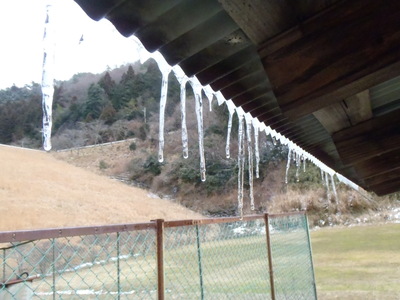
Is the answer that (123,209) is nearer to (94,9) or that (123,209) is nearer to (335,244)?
(335,244)

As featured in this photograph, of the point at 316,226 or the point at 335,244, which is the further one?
the point at 316,226

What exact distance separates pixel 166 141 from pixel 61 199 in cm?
910

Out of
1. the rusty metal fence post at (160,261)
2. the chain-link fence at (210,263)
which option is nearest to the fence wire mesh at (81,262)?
the chain-link fence at (210,263)

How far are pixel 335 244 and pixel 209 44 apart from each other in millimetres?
10697

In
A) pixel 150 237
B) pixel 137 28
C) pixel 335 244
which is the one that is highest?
pixel 137 28

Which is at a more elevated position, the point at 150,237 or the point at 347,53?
the point at 347,53

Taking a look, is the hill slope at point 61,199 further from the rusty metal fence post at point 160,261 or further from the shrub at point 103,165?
the rusty metal fence post at point 160,261

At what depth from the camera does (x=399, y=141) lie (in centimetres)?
171

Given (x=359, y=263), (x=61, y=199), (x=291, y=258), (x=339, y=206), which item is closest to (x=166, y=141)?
(x=61, y=199)

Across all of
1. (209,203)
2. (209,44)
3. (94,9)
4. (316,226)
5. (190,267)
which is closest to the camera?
(94,9)

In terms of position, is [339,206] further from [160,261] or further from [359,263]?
[160,261]

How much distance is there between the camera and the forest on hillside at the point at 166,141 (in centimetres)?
1600

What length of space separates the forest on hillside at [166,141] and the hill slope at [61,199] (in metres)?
2.24

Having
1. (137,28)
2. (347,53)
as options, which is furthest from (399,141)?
(137,28)
